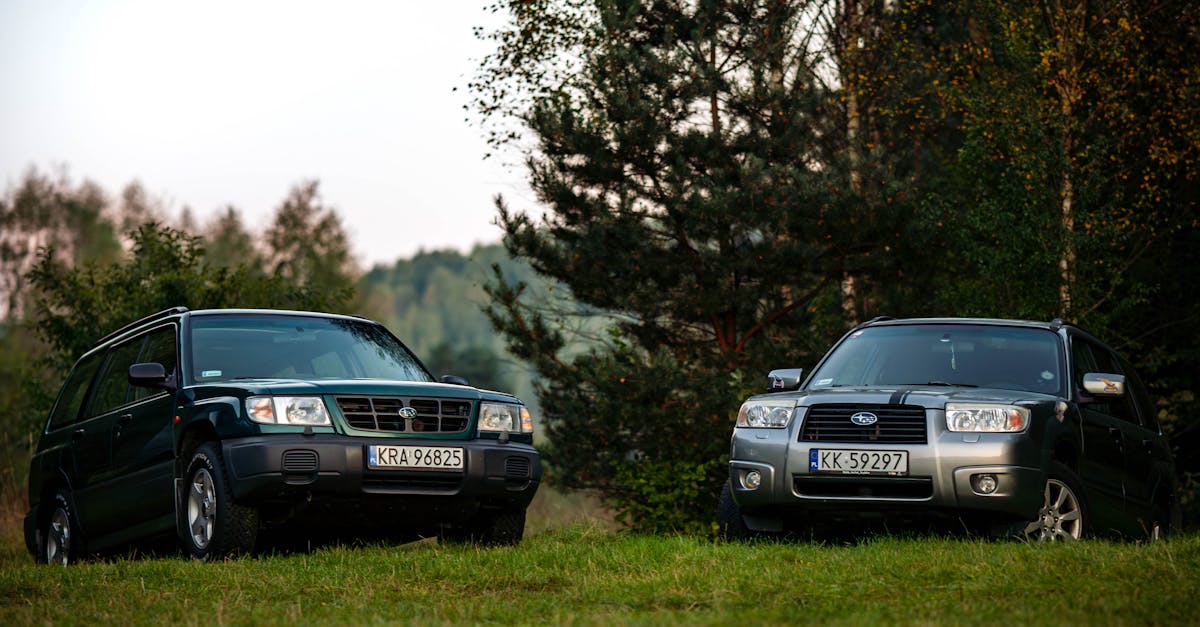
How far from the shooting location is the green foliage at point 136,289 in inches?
850

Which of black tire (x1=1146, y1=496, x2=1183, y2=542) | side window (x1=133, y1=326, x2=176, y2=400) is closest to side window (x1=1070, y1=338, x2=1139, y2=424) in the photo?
black tire (x1=1146, y1=496, x2=1183, y2=542)

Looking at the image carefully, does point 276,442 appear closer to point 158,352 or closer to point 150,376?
point 150,376

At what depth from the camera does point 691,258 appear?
20.4 metres

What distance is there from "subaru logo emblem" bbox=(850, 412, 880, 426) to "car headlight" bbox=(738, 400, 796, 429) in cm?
47

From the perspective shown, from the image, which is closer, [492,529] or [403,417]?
[403,417]

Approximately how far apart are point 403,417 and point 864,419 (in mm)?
2978

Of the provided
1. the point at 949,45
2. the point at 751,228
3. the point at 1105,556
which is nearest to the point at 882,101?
the point at 949,45

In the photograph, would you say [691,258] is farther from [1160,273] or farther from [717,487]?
[1160,273]

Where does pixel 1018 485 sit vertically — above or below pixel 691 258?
below

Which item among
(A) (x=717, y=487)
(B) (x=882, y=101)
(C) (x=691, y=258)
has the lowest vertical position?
(A) (x=717, y=487)

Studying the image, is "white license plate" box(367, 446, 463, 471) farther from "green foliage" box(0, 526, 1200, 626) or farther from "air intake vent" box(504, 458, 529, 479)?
"green foliage" box(0, 526, 1200, 626)

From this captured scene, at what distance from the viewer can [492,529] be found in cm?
989

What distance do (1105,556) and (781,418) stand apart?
2506 mm

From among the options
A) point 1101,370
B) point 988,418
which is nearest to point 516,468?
point 988,418
